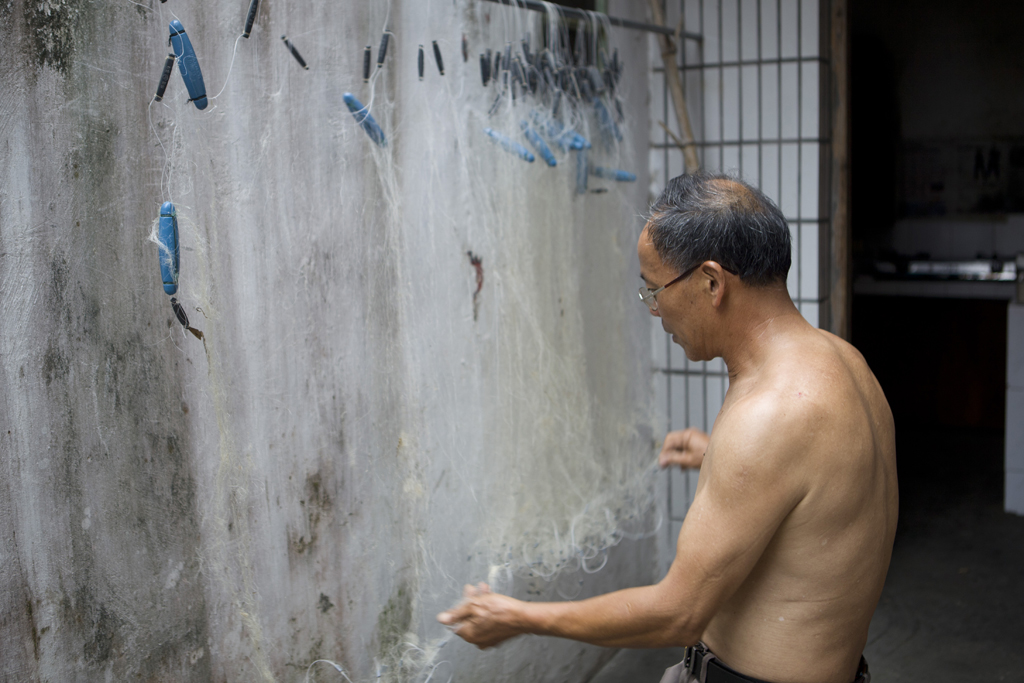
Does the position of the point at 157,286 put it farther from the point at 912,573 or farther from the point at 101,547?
the point at 912,573

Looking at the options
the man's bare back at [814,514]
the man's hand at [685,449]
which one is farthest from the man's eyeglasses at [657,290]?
the man's hand at [685,449]

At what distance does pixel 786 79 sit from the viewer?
3.22 meters

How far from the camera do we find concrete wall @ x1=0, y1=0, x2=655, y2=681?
148cm

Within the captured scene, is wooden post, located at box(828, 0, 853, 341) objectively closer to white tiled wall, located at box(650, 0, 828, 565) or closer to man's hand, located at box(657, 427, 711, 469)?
white tiled wall, located at box(650, 0, 828, 565)

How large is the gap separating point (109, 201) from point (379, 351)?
76 cm

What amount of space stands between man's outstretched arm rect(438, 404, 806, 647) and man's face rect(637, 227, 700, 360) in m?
0.20

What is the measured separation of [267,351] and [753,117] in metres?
2.16

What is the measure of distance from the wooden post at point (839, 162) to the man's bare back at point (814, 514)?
1.85 meters

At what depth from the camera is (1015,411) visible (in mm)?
4766

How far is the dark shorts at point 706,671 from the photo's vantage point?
1.65 meters

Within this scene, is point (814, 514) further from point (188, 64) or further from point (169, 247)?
point (188, 64)

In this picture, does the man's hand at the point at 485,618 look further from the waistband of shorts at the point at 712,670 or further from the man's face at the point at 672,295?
the man's face at the point at 672,295

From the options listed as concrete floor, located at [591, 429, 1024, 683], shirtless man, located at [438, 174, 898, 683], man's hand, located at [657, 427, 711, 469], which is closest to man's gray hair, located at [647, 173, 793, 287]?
shirtless man, located at [438, 174, 898, 683]

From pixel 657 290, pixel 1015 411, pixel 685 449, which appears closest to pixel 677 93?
pixel 685 449
